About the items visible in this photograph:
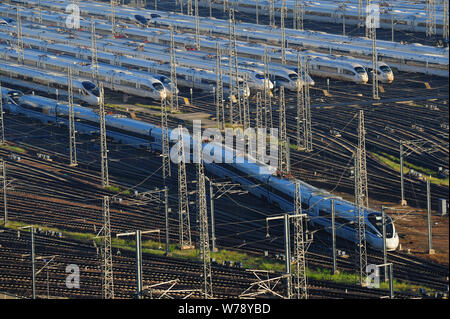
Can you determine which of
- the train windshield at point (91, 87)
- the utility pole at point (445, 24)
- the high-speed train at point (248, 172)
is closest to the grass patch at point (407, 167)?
the high-speed train at point (248, 172)

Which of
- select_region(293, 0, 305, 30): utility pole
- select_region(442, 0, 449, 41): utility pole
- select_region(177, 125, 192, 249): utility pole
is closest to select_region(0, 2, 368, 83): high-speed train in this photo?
select_region(293, 0, 305, 30): utility pole

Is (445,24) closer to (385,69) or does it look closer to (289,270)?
(385,69)

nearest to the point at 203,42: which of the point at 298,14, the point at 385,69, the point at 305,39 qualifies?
the point at 305,39

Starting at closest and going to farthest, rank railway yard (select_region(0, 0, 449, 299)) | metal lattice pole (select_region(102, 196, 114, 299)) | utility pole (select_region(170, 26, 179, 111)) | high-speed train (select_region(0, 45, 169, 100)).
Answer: metal lattice pole (select_region(102, 196, 114, 299)), railway yard (select_region(0, 0, 449, 299)), utility pole (select_region(170, 26, 179, 111)), high-speed train (select_region(0, 45, 169, 100))

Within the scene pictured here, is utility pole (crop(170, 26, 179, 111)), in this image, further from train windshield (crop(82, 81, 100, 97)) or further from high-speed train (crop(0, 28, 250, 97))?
train windshield (crop(82, 81, 100, 97))
